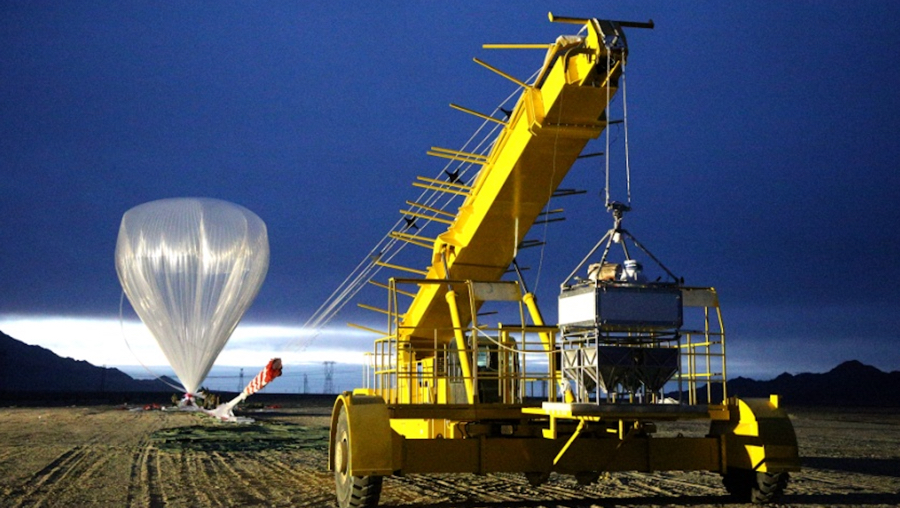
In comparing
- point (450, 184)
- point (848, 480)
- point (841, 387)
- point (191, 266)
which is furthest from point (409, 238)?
point (841, 387)

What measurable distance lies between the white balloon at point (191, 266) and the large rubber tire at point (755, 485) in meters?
22.5

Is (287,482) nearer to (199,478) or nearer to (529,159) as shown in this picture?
(199,478)

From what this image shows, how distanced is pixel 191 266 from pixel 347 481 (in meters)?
22.6

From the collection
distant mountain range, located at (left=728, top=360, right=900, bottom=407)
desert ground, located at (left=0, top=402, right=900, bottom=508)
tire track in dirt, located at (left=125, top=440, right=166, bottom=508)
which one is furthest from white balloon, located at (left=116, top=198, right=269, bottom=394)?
distant mountain range, located at (left=728, top=360, right=900, bottom=407)

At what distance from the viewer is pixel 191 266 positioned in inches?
1288

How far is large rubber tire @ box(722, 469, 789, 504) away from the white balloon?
22.5m

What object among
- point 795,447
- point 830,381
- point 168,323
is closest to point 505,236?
point 795,447

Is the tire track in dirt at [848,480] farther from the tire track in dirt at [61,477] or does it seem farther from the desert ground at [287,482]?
the tire track in dirt at [61,477]

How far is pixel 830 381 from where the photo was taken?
474ft

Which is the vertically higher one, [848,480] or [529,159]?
[529,159]

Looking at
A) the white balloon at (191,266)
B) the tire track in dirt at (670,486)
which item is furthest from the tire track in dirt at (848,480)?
the white balloon at (191,266)

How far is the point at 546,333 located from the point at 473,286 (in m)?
1.28

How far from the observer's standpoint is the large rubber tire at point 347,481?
37.0ft

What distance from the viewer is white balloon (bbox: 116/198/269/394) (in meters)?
32.4
